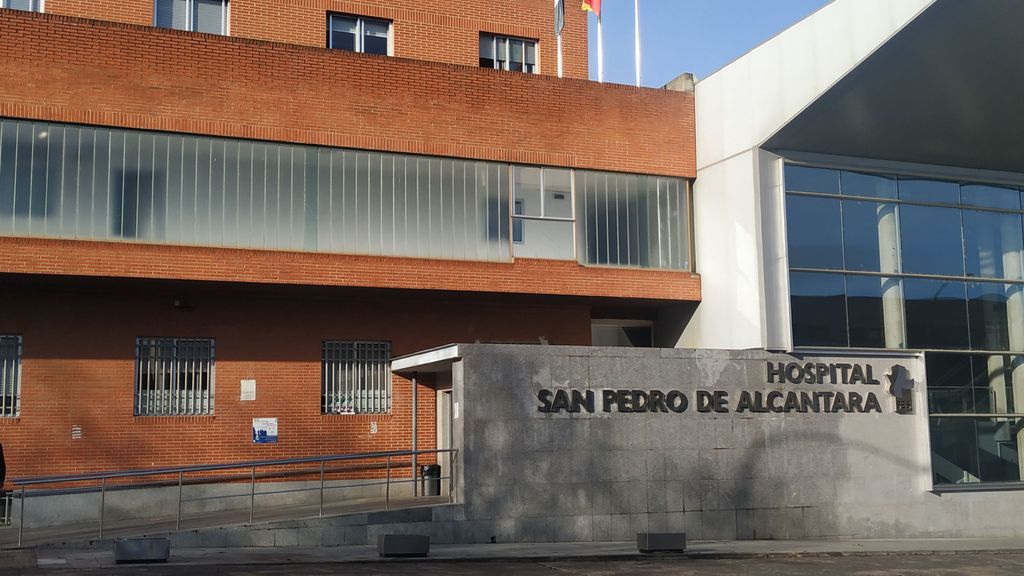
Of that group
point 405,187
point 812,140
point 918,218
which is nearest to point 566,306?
point 405,187

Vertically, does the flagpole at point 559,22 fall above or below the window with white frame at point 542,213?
above

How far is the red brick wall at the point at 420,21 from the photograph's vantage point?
24.3 meters

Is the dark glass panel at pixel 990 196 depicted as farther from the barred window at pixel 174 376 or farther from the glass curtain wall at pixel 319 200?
the barred window at pixel 174 376

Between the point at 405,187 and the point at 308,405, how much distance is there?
473 cm

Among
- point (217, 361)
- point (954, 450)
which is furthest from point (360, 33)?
point (954, 450)

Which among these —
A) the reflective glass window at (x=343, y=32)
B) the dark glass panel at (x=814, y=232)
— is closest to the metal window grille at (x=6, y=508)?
the reflective glass window at (x=343, y=32)

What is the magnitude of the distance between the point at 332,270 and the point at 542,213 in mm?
4694

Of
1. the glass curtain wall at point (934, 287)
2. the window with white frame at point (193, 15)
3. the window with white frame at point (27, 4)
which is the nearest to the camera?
the glass curtain wall at point (934, 287)

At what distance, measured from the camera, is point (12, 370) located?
20.1m

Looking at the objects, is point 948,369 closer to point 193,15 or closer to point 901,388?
point 901,388

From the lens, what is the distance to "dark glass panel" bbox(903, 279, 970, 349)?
2344cm

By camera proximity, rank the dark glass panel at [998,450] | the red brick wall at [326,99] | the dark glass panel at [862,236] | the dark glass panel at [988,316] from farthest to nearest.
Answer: the dark glass panel at [988,316] → the dark glass panel at [998,450] → the dark glass panel at [862,236] → the red brick wall at [326,99]

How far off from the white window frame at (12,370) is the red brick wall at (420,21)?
771 cm

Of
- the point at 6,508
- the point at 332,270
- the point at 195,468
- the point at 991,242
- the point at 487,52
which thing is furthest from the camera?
the point at 487,52
